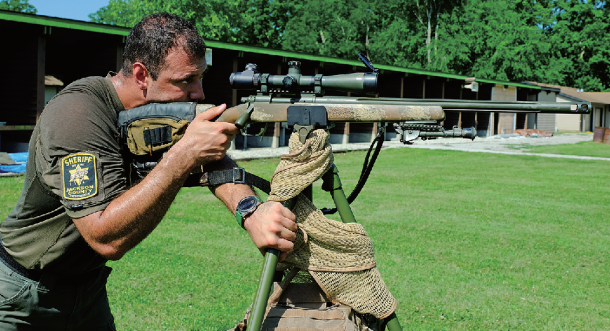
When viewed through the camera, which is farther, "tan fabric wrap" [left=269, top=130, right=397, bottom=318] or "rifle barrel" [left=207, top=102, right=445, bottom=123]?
"rifle barrel" [left=207, top=102, right=445, bottom=123]

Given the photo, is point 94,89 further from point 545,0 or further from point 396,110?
point 545,0

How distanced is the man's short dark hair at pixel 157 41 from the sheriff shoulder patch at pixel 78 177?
2.01 ft

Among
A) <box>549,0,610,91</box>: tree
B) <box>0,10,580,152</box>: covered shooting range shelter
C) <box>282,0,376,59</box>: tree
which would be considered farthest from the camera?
<box>549,0,610,91</box>: tree

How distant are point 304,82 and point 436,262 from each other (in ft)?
14.3

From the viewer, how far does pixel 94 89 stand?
2.43 meters

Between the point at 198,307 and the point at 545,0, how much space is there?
239 feet

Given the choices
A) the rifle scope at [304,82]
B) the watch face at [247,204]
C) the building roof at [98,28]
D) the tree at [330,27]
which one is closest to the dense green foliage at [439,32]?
the tree at [330,27]

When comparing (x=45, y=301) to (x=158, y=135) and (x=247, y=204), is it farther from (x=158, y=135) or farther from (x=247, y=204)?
(x=247, y=204)

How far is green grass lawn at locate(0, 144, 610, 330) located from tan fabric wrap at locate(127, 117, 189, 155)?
2387 millimetres

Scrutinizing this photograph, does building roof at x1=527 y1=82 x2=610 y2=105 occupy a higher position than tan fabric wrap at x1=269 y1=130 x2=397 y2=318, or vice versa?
building roof at x1=527 y1=82 x2=610 y2=105

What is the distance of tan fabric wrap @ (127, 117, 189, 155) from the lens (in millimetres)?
2463

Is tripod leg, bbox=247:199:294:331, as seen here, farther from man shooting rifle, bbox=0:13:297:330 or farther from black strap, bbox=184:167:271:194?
black strap, bbox=184:167:271:194

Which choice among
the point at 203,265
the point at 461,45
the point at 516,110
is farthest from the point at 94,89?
the point at 461,45

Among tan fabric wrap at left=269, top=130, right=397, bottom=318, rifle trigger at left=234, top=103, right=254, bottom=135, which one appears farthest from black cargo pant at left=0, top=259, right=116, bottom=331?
rifle trigger at left=234, top=103, right=254, bottom=135
